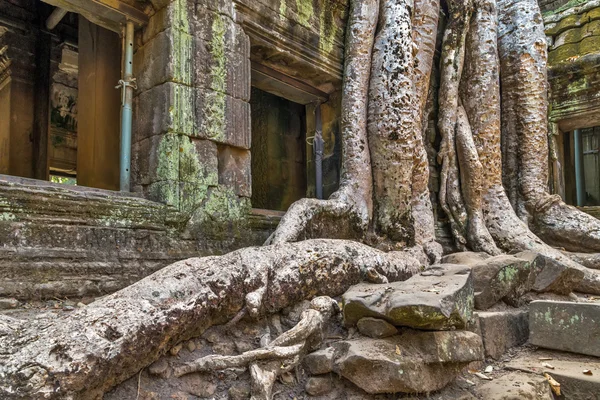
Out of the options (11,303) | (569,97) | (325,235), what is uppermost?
(569,97)

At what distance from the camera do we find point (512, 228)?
4.96m

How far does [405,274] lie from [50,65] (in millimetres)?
5160

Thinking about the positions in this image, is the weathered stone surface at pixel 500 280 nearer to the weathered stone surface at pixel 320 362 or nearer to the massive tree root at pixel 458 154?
the weathered stone surface at pixel 320 362

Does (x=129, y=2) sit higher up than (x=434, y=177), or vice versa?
(x=129, y=2)

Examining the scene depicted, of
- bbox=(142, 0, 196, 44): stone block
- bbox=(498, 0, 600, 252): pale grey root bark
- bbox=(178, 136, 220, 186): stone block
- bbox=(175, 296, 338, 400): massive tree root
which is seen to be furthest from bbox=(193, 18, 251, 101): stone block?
bbox=(498, 0, 600, 252): pale grey root bark

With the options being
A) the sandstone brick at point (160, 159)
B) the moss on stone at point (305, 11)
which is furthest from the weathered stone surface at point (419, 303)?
the moss on stone at point (305, 11)

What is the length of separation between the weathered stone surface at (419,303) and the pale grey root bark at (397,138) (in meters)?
1.73

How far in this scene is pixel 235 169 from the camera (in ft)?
11.2

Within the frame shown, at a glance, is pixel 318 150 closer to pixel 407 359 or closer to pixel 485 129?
pixel 485 129

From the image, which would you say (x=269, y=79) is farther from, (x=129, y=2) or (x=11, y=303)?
(x=11, y=303)

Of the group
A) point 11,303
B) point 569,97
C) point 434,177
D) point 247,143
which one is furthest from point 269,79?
point 569,97

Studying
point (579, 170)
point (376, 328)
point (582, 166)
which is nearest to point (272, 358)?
point (376, 328)

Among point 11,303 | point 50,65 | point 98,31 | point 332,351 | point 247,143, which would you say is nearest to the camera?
point 332,351

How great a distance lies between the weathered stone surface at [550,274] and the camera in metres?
3.25
